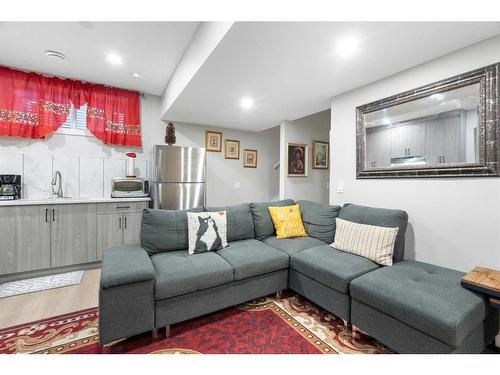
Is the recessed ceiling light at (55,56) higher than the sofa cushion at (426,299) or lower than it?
higher

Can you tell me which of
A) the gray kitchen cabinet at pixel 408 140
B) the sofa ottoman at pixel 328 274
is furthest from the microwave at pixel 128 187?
the gray kitchen cabinet at pixel 408 140

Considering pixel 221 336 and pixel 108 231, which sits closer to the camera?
pixel 221 336

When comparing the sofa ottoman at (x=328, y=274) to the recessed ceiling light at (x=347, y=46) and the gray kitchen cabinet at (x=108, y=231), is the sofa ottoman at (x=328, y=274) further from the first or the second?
the gray kitchen cabinet at (x=108, y=231)

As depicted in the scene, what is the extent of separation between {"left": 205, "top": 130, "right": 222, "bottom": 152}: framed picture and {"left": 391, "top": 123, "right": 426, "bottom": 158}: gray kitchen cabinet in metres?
3.03

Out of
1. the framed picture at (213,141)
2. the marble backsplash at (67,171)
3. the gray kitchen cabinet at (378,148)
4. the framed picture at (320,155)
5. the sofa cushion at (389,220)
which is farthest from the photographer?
the framed picture at (213,141)

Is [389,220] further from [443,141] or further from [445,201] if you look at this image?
[443,141]

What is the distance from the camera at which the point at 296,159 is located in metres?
4.04

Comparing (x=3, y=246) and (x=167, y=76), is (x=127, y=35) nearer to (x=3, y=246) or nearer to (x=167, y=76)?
(x=167, y=76)

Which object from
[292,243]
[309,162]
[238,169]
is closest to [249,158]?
[238,169]

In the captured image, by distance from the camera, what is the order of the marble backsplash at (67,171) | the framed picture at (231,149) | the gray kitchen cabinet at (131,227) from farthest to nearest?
the framed picture at (231,149) < the gray kitchen cabinet at (131,227) < the marble backsplash at (67,171)

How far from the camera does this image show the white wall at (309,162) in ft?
13.0

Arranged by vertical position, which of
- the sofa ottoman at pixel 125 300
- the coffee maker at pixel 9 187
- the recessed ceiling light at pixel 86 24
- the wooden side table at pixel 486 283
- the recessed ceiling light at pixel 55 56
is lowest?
the sofa ottoman at pixel 125 300

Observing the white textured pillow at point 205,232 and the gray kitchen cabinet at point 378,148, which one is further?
the gray kitchen cabinet at point 378,148

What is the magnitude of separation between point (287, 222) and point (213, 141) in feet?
8.04
